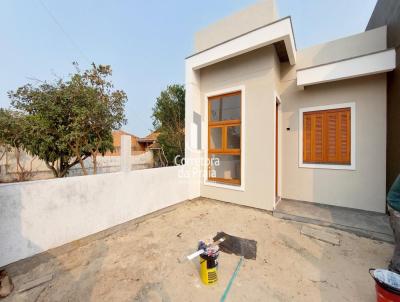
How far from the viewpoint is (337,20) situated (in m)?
5.84

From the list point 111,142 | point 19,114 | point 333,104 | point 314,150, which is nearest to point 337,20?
point 333,104

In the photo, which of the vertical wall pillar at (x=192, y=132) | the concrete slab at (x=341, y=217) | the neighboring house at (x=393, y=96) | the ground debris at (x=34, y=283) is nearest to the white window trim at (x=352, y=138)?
the neighboring house at (x=393, y=96)

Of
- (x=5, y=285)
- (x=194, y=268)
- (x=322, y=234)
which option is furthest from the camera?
(x=322, y=234)

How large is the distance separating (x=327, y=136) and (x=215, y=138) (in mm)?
2841

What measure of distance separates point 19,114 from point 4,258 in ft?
18.3

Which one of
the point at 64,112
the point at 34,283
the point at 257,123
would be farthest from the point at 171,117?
the point at 34,283

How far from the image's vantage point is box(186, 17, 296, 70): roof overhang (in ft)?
12.0

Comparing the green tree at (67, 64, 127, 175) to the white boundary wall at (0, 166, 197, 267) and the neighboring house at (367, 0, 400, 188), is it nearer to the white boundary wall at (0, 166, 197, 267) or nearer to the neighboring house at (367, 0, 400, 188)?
the white boundary wall at (0, 166, 197, 267)

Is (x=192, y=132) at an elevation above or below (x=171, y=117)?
below

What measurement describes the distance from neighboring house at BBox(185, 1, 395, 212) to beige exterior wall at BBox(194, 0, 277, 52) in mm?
26

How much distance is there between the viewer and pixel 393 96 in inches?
136

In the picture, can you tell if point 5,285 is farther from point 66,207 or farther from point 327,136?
point 327,136

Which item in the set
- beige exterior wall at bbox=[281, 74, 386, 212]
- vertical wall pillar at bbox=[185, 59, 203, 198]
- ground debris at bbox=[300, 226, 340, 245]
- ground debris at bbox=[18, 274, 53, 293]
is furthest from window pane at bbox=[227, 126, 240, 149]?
ground debris at bbox=[18, 274, 53, 293]

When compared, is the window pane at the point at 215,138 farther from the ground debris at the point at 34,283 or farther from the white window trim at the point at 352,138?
the ground debris at the point at 34,283
